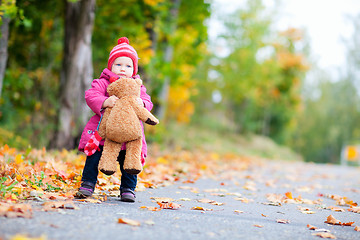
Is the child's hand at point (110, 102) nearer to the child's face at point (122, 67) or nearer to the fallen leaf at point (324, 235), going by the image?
the child's face at point (122, 67)

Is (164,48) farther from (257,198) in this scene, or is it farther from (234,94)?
(234,94)

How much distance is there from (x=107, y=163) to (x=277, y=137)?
32193mm

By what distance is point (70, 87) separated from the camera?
8469 mm

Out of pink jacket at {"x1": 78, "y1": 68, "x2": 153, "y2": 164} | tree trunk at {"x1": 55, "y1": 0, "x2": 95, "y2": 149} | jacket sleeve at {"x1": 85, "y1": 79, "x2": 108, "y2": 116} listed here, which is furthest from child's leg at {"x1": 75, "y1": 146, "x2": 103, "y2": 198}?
tree trunk at {"x1": 55, "y1": 0, "x2": 95, "y2": 149}

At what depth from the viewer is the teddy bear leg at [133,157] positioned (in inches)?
145

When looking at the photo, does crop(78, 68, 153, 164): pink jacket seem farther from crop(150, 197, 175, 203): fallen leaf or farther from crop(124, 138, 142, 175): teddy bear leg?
crop(150, 197, 175, 203): fallen leaf

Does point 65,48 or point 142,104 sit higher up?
point 65,48

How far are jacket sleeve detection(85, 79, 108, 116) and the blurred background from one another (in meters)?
2.59

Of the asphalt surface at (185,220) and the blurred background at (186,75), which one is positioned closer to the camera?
the asphalt surface at (185,220)

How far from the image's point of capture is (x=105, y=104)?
12.2 ft

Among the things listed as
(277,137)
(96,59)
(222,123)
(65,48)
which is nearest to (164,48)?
(96,59)

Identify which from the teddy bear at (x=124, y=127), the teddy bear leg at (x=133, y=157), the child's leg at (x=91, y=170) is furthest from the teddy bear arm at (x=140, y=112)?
the child's leg at (x=91, y=170)

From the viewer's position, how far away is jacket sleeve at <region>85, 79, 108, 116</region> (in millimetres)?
3719

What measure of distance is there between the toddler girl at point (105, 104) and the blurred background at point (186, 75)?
2556mm
